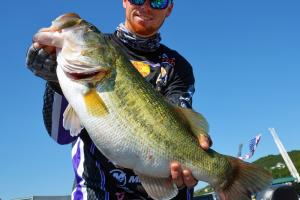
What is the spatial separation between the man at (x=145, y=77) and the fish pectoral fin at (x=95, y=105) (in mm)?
564

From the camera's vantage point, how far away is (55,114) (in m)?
4.61

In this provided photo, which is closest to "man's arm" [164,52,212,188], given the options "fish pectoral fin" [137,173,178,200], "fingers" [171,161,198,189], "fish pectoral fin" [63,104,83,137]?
"fingers" [171,161,198,189]

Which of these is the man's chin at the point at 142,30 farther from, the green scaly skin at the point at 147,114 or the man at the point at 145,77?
the green scaly skin at the point at 147,114

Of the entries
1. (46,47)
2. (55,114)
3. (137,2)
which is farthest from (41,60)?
(137,2)

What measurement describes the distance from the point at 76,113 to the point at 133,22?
1824 millimetres

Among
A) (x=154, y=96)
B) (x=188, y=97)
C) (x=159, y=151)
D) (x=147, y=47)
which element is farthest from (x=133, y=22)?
(x=159, y=151)

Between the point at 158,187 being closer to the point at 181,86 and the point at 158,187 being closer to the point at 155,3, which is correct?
the point at 181,86

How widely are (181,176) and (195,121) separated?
546 mm

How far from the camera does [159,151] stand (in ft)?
11.9

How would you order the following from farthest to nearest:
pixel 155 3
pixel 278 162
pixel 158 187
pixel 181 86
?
pixel 278 162 < pixel 155 3 < pixel 181 86 < pixel 158 187

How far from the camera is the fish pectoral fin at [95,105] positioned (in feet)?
11.5

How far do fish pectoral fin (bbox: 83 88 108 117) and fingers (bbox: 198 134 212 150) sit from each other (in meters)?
0.94

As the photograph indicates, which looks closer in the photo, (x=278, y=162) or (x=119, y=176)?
(x=119, y=176)

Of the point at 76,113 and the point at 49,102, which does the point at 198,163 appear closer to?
the point at 76,113
